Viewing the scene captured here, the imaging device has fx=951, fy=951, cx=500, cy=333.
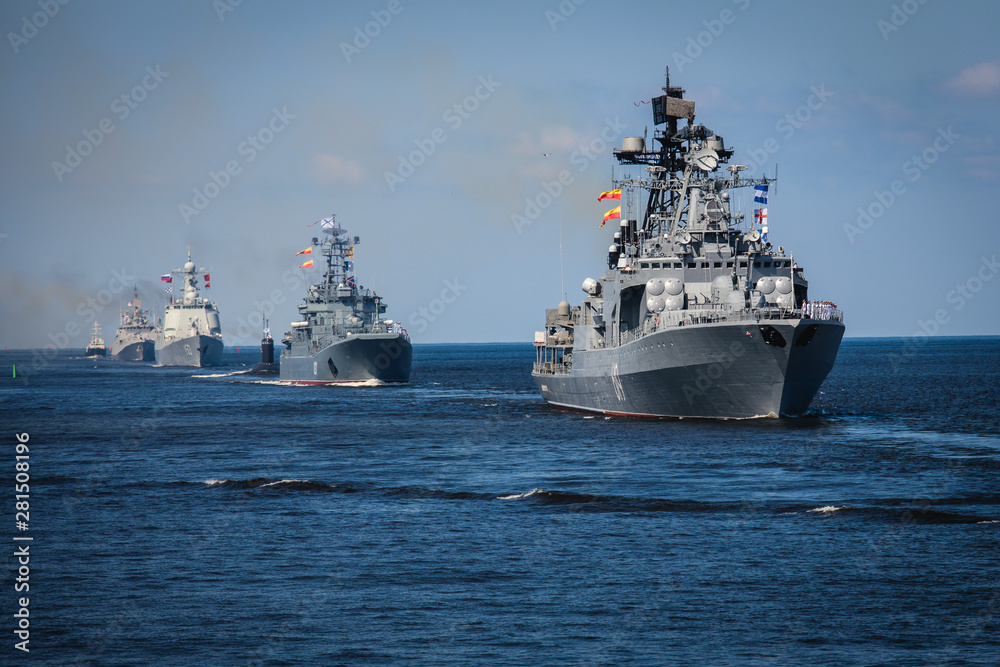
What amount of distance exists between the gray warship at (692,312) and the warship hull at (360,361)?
95.8 feet

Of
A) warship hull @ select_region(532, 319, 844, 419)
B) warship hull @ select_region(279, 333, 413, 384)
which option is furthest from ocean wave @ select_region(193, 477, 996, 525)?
warship hull @ select_region(279, 333, 413, 384)

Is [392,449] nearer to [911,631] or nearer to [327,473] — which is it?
[327,473]

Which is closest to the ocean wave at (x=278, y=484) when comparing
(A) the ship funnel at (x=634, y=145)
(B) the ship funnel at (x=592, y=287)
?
(B) the ship funnel at (x=592, y=287)

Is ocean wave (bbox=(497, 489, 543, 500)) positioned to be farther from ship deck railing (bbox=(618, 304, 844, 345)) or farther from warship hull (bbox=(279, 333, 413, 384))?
warship hull (bbox=(279, 333, 413, 384))

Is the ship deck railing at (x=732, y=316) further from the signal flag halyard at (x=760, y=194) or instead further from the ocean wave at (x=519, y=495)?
the ocean wave at (x=519, y=495)

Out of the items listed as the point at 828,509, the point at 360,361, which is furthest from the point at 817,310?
the point at 360,361

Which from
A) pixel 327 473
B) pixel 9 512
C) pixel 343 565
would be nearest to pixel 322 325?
pixel 327 473

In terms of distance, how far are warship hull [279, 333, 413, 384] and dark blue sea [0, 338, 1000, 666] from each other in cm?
4300

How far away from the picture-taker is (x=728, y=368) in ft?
135

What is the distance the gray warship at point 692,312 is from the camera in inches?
1590

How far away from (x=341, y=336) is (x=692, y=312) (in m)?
56.2

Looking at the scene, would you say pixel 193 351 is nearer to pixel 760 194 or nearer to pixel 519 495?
pixel 760 194

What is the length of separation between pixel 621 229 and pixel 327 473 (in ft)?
99.0

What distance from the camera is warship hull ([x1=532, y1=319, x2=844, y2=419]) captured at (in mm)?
39344
